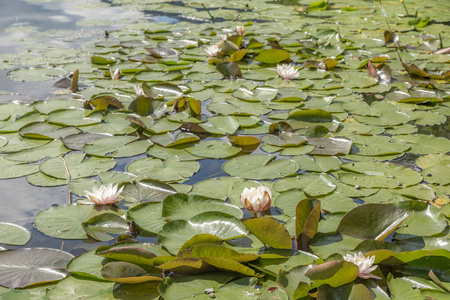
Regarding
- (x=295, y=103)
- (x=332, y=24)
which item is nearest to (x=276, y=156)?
(x=295, y=103)

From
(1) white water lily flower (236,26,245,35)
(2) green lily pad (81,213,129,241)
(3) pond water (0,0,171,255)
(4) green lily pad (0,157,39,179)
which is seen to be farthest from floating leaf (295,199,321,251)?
(1) white water lily flower (236,26,245,35)

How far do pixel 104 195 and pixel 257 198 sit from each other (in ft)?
2.41

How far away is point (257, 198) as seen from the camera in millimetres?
2012

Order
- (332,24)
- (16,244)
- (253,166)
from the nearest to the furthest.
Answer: (16,244), (253,166), (332,24)

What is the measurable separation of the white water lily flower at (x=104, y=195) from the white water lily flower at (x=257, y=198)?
0.62 meters

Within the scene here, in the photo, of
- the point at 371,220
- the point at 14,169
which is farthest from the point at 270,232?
the point at 14,169

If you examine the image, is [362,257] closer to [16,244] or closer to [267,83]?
[16,244]

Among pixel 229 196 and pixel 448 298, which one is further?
pixel 229 196

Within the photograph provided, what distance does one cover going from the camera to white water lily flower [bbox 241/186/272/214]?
202 cm

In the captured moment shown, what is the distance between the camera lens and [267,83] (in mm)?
4004

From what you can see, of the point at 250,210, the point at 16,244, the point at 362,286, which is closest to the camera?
the point at 362,286

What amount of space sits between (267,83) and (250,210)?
7.06ft

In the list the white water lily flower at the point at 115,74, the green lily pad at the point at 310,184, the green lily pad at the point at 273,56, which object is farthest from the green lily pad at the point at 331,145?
the white water lily flower at the point at 115,74

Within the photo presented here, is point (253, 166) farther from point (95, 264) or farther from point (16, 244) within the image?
point (16, 244)
